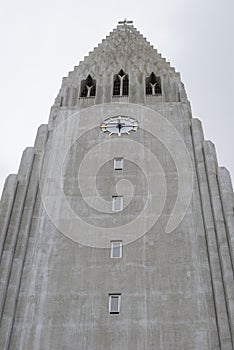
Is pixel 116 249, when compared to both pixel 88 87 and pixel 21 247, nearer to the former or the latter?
pixel 21 247

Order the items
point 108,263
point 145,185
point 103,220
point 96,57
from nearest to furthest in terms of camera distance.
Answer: point 108,263 → point 103,220 → point 145,185 → point 96,57

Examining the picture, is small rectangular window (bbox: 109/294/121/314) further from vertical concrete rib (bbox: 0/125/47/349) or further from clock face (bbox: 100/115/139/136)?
clock face (bbox: 100/115/139/136)

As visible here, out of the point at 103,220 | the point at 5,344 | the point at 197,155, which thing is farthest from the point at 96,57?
the point at 5,344

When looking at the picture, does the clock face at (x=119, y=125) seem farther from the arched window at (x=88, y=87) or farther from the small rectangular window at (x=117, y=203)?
the small rectangular window at (x=117, y=203)

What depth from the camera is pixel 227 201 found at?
2731 cm

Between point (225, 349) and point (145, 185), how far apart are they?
11.0 metres

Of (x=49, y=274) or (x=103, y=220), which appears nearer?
(x=49, y=274)

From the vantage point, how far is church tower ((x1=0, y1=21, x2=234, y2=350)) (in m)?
22.9

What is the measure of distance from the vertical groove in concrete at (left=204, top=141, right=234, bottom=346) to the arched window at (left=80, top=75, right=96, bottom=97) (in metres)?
11.7

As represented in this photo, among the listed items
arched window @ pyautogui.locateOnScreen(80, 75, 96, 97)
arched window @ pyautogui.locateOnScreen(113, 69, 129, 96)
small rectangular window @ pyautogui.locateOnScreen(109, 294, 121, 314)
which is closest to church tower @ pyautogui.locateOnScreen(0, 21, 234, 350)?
small rectangular window @ pyautogui.locateOnScreen(109, 294, 121, 314)

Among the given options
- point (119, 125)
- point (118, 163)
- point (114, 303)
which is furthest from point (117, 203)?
point (119, 125)

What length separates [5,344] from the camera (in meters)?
22.2

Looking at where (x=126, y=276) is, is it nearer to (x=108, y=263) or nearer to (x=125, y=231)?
(x=108, y=263)

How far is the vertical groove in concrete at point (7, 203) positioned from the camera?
26.3 metres
